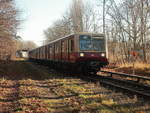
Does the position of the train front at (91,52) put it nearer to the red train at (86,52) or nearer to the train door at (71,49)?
the red train at (86,52)

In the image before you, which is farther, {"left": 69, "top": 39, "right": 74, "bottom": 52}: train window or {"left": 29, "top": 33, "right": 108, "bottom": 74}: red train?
{"left": 69, "top": 39, "right": 74, "bottom": 52}: train window

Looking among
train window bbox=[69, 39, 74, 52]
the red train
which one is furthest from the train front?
train window bbox=[69, 39, 74, 52]

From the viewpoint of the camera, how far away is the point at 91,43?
1495 cm

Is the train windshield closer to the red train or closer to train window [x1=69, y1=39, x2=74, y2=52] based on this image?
the red train

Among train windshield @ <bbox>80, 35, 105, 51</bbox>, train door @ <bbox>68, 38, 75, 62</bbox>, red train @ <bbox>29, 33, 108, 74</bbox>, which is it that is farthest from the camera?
train door @ <bbox>68, 38, 75, 62</bbox>

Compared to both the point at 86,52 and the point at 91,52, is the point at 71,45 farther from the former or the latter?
the point at 91,52

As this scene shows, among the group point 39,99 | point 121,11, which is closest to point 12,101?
point 39,99

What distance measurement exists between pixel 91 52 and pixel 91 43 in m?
0.63

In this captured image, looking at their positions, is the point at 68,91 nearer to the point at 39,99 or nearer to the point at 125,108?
the point at 39,99

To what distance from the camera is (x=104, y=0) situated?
27828 mm

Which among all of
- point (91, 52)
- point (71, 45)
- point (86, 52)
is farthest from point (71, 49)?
point (91, 52)

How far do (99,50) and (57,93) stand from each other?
279 inches

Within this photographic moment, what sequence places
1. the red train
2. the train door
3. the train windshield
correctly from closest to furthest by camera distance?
the red train < the train windshield < the train door

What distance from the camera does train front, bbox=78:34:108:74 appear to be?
14.5m
